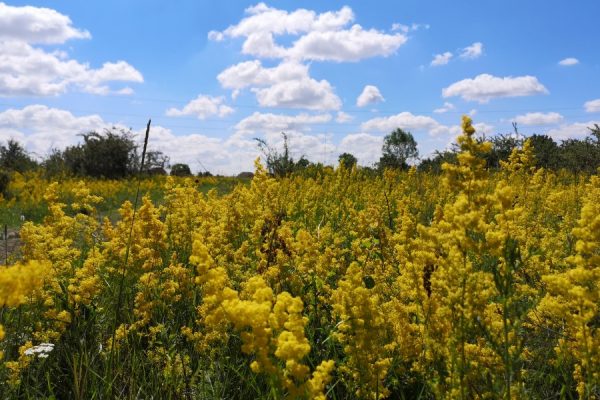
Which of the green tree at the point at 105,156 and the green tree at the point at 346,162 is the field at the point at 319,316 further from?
the green tree at the point at 105,156

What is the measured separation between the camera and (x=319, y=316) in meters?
3.52

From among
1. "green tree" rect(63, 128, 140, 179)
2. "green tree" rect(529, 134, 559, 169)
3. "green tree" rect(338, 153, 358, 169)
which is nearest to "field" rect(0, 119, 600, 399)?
"green tree" rect(338, 153, 358, 169)

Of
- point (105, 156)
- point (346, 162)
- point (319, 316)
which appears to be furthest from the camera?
point (105, 156)

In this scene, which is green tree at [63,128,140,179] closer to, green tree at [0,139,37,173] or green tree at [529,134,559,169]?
green tree at [0,139,37,173]

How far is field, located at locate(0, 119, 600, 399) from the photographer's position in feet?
5.98

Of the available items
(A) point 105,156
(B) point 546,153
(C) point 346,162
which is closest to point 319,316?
(C) point 346,162

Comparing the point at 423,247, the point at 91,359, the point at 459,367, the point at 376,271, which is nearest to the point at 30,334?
the point at 91,359

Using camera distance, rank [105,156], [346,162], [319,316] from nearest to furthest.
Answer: [319,316] < [346,162] < [105,156]

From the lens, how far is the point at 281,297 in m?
1.74

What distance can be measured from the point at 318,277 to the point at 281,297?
1931mm

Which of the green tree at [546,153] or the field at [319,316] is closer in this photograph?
the field at [319,316]

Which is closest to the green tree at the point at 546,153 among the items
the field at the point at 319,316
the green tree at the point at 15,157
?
the field at the point at 319,316

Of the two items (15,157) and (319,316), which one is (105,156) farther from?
(319,316)

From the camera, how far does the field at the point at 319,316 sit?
182 centimetres
